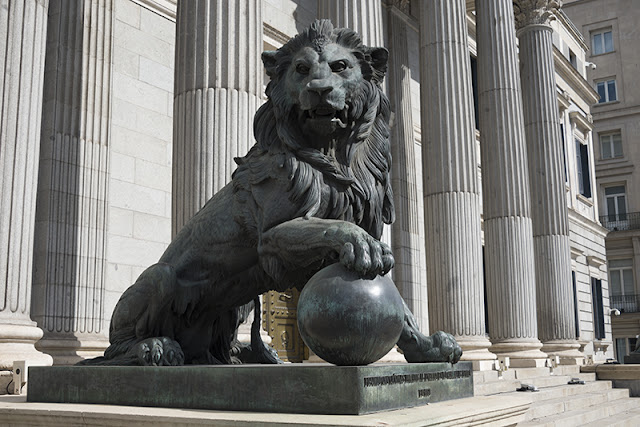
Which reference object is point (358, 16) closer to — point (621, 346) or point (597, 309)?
point (597, 309)

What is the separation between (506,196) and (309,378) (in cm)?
1729

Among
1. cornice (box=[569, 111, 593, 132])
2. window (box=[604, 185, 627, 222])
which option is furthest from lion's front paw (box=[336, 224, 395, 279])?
window (box=[604, 185, 627, 222])

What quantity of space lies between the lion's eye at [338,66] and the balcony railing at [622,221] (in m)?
50.2

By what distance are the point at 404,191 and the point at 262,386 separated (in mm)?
18790

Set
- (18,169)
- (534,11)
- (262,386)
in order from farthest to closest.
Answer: (534,11) < (18,169) < (262,386)

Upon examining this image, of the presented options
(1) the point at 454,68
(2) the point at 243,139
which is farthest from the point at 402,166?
(2) the point at 243,139

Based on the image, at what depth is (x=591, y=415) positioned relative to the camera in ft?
36.4

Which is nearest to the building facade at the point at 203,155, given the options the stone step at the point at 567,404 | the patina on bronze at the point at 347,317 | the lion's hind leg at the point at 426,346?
the stone step at the point at 567,404

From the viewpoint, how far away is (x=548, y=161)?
2427 cm

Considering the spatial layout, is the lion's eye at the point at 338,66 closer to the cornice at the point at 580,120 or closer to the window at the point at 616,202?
the cornice at the point at 580,120

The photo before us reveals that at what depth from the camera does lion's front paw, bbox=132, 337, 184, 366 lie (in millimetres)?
4031

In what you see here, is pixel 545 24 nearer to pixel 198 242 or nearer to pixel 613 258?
pixel 198 242

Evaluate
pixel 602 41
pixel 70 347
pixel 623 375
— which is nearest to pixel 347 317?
pixel 70 347

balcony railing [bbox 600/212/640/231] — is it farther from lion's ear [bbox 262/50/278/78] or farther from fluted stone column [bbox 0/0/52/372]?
lion's ear [bbox 262/50/278/78]
